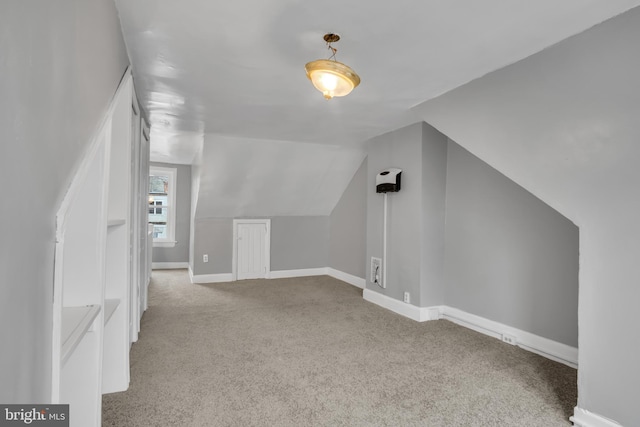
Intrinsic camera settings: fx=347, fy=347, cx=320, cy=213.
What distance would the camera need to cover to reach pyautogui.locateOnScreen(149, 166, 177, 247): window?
7.23 meters

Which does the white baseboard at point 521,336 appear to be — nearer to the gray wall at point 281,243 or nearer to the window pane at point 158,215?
the gray wall at point 281,243

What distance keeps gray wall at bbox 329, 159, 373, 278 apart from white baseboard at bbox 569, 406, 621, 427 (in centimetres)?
364

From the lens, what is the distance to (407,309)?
4105 mm

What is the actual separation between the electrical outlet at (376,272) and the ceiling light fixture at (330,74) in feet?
9.36

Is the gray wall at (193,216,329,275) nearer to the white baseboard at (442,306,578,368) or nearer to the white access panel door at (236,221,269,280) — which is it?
the white access panel door at (236,221,269,280)

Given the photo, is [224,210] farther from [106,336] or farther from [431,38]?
[431,38]

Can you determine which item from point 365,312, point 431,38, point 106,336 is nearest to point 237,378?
point 106,336

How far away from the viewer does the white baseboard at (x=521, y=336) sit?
2.90 metres

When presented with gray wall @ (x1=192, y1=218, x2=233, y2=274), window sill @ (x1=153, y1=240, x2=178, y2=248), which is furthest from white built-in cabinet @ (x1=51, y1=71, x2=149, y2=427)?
window sill @ (x1=153, y1=240, x2=178, y2=248)

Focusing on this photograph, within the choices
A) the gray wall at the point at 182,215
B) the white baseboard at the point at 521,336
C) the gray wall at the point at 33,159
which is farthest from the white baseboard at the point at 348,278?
the gray wall at the point at 33,159

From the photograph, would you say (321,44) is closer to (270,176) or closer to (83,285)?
(83,285)

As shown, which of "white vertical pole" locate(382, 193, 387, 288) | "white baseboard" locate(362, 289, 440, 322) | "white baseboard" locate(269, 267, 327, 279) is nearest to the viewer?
"white baseboard" locate(362, 289, 440, 322)

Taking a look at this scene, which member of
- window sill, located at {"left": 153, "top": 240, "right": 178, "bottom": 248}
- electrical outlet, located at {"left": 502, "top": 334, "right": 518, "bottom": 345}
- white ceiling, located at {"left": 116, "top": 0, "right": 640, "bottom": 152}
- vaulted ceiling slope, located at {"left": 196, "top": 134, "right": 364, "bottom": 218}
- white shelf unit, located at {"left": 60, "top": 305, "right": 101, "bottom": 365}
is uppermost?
white ceiling, located at {"left": 116, "top": 0, "right": 640, "bottom": 152}

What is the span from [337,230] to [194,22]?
4.82m
